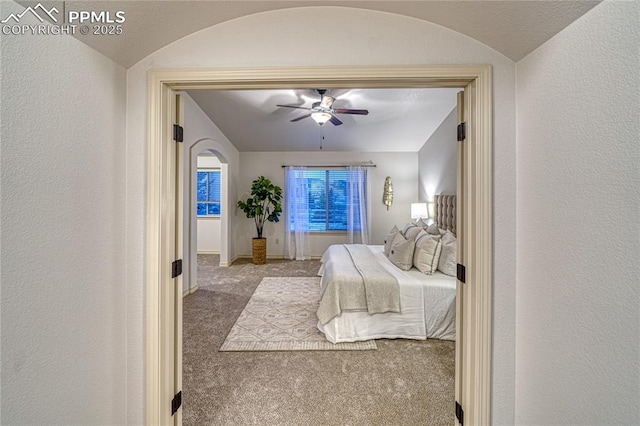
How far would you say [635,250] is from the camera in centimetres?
81

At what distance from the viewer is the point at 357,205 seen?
615 centimetres

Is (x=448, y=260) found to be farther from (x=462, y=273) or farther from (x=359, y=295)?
(x=462, y=273)

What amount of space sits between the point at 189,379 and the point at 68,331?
1285mm

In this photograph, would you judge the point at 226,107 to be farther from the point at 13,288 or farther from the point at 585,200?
the point at 585,200

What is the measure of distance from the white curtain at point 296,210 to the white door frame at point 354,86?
4.75 meters

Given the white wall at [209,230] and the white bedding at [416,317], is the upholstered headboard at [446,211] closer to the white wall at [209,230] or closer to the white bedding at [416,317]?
the white bedding at [416,317]

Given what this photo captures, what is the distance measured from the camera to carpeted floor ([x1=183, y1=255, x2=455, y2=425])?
1.74 meters

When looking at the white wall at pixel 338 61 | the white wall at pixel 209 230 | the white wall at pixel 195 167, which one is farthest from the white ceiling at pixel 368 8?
the white wall at pixel 209 230

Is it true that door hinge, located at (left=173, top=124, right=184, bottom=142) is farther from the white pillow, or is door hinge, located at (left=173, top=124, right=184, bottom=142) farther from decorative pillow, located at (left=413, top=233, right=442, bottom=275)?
the white pillow

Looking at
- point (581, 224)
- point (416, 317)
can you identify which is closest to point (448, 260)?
point (416, 317)

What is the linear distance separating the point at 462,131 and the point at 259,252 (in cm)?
492

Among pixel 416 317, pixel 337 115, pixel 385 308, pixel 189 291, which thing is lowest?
pixel 189 291

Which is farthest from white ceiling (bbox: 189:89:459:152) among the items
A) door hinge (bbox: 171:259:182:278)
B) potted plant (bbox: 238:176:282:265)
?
door hinge (bbox: 171:259:182:278)

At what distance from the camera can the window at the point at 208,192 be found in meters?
6.91
